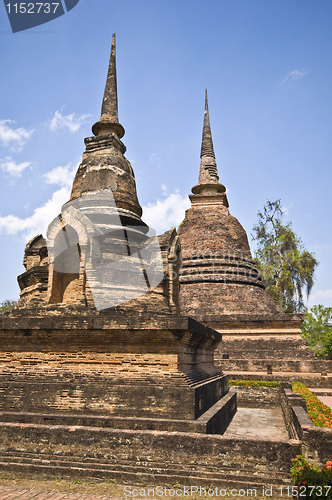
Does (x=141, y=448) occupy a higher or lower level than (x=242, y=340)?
lower

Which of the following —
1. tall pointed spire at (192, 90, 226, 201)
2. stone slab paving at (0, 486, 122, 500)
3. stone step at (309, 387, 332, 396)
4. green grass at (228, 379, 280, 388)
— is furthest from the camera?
tall pointed spire at (192, 90, 226, 201)

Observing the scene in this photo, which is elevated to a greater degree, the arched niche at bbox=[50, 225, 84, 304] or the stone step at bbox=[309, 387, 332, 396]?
the arched niche at bbox=[50, 225, 84, 304]

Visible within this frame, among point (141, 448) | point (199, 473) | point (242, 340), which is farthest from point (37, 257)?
point (242, 340)

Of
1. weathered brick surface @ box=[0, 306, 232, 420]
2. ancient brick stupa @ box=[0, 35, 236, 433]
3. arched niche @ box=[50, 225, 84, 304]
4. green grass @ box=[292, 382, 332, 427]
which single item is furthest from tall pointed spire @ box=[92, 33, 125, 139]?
green grass @ box=[292, 382, 332, 427]

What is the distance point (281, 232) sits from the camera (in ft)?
95.7

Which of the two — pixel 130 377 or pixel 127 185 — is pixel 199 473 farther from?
pixel 127 185

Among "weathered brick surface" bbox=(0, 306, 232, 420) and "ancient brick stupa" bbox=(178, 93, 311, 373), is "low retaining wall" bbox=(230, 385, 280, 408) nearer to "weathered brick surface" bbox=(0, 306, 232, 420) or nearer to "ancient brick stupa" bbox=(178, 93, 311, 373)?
"ancient brick stupa" bbox=(178, 93, 311, 373)

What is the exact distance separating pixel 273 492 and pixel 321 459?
81 centimetres

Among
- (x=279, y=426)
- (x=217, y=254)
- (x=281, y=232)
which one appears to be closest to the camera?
(x=279, y=426)

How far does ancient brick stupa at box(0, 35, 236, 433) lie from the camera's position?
6.75 m

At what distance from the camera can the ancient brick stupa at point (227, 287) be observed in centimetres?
1667

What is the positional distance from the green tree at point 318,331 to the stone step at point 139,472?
39389mm

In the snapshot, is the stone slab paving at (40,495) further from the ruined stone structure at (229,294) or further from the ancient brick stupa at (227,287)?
the ancient brick stupa at (227,287)

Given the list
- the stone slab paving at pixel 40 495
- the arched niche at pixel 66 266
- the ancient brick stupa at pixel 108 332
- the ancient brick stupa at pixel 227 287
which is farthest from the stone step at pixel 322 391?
the stone slab paving at pixel 40 495
